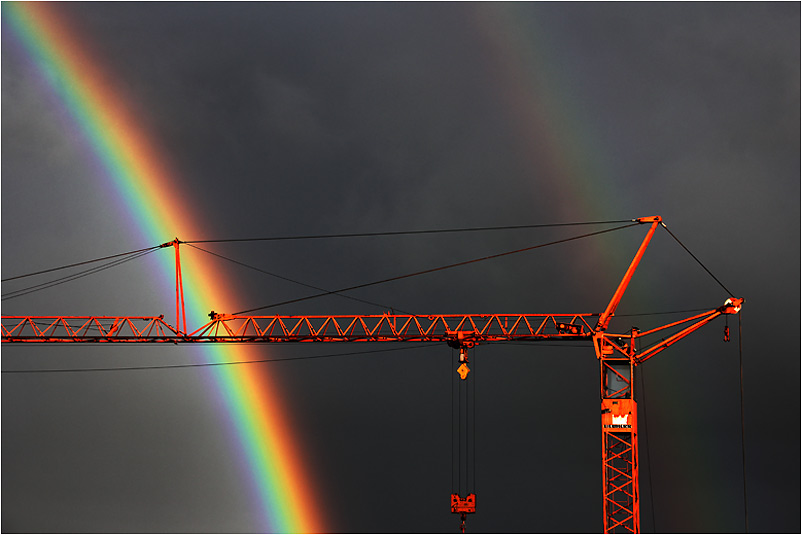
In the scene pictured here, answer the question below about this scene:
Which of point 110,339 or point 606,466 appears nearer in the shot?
point 606,466

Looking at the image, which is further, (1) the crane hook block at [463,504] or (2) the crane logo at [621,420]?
(1) the crane hook block at [463,504]

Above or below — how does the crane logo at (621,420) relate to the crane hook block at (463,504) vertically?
above

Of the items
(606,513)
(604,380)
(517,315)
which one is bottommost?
(606,513)

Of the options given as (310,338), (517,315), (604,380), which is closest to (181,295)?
(310,338)

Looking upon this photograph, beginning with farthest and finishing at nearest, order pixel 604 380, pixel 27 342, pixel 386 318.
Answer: pixel 27 342 < pixel 386 318 < pixel 604 380

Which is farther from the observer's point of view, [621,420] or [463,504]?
[463,504]

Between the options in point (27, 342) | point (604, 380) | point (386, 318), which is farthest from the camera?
point (27, 342)

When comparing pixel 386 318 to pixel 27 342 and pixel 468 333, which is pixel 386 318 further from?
pixel 27 342

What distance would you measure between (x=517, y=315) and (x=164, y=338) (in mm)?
27523

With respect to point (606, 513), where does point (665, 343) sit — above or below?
above

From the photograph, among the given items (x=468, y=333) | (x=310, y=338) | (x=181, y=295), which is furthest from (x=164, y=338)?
(x=468, y=333)

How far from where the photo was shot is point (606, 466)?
81438 mm

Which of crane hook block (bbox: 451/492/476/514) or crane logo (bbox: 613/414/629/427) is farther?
crane hook block (bbox: 451/492/476/514)

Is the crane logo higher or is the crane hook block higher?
the crane logo
